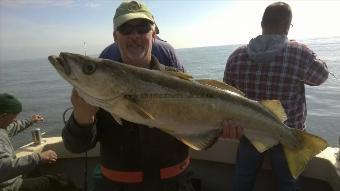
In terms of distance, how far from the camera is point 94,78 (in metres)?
2.82

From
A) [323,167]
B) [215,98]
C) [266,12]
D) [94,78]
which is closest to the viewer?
[94,78]

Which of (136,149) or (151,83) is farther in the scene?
(136,149)

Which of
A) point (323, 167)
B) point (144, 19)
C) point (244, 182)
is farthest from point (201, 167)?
point (144, 19)

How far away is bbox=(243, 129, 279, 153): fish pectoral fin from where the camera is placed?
3404mm

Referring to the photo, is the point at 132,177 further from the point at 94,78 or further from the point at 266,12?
the point at 266,12

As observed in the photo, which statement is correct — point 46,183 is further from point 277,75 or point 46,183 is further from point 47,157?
point 277,75

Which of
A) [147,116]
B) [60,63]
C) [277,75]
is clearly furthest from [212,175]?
[60,63]

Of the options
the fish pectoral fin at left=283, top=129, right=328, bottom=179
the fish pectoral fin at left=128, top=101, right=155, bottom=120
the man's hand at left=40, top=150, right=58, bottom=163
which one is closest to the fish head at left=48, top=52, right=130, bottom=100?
the fish pectoral fin at left=128, top=101, right=155, bottom=120

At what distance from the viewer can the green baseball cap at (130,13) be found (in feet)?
11.9

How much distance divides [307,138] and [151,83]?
1.73 m

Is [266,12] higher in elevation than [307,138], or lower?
higher

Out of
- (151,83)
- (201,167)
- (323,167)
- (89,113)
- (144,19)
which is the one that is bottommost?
(201,167)

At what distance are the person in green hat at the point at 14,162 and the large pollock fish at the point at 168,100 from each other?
289cm

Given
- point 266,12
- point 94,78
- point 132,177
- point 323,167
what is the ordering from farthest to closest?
point 323,167 < point 266,12 < point 132,177 < point 94,78
